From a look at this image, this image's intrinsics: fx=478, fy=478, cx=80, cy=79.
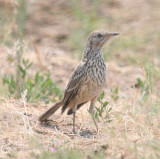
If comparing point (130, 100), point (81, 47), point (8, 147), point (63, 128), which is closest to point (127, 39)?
point (81, 47)

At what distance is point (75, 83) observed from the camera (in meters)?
6.91

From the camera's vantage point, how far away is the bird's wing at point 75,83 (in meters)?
6.83

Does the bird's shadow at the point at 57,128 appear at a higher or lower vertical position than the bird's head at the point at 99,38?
lower

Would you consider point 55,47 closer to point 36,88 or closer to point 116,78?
point 116,78

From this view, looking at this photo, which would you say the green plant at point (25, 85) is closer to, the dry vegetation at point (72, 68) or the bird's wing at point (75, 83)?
the dry vegetation at point (72, 68)

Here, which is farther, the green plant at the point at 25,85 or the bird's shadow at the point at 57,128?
the green plant at the point at 25,85

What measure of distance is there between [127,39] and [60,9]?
8.83 ft

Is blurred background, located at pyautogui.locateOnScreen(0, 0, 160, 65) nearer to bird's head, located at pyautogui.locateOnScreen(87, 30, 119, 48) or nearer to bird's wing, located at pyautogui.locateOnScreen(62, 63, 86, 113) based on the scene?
bird's head, located at pyautogui.locateOnScreen(87, 30, 119, 48)

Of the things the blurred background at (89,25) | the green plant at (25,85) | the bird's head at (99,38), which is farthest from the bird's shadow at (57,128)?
the blurred background at (89,25)

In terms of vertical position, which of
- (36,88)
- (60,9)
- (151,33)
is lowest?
(36,88)

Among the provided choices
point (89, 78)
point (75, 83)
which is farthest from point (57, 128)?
point (89, 78)

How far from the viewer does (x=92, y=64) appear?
6.80m

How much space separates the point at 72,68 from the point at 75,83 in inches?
141

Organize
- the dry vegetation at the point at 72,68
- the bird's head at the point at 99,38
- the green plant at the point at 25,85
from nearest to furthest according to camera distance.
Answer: the dry vegetation at the point at 72,68
the bird's head at the point at 99,38
the green plant at the point at 25,85
